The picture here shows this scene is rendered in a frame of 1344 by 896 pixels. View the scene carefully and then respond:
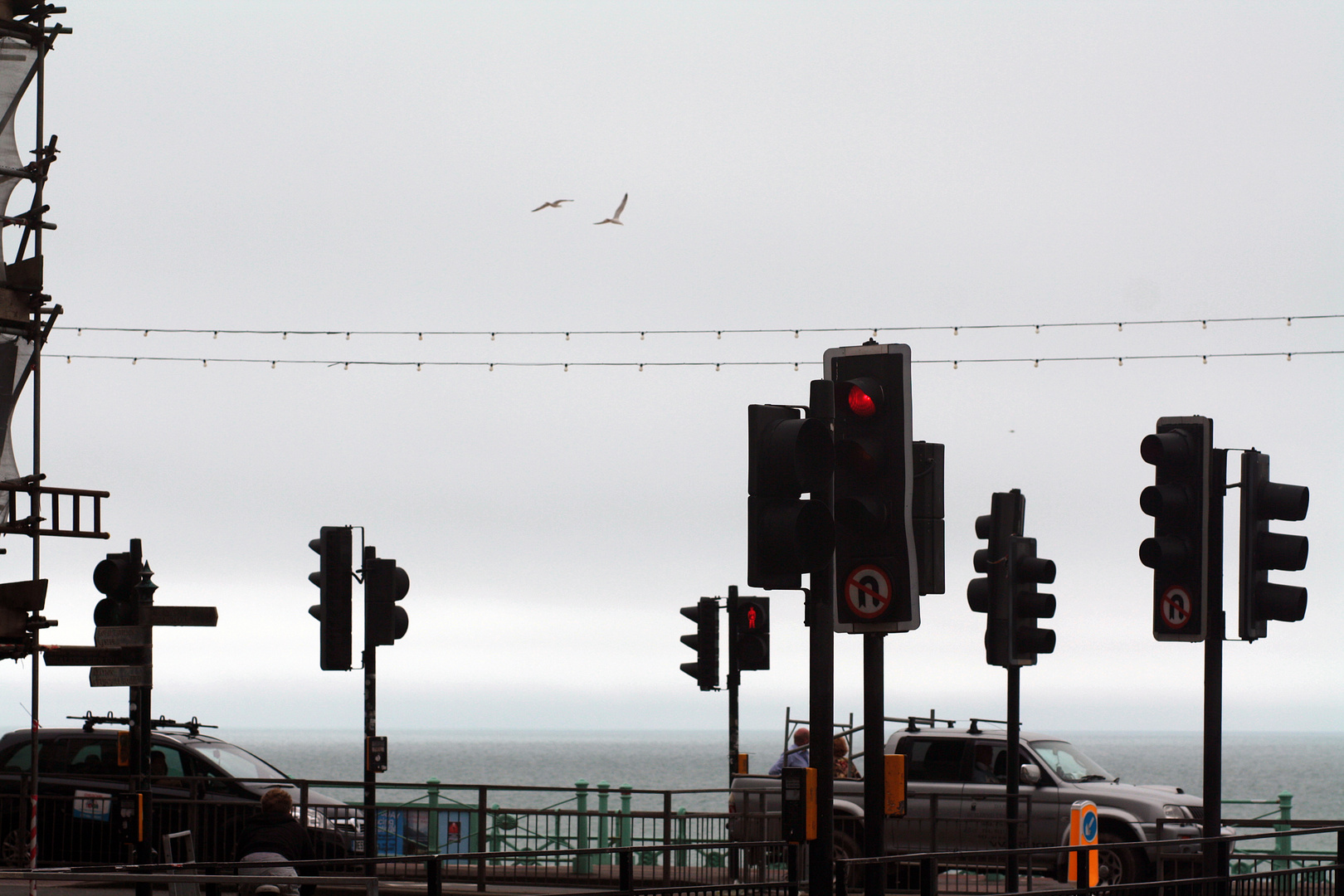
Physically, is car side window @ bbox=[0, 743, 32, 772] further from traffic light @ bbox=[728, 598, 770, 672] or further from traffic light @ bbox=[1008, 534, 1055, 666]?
traffic light @ bbox=[1008, 534, 1055, 666]

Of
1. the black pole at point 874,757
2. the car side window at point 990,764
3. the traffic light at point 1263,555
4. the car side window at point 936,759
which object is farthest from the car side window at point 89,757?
the traffic light at point 1263,555

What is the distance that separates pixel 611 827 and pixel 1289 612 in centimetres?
1128

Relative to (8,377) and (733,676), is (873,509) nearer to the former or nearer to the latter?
(733,676)

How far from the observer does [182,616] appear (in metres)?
17.7

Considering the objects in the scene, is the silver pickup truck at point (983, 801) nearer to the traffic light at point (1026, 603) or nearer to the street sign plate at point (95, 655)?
the traffic light at point (1026, 603)

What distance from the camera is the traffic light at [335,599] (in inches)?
764

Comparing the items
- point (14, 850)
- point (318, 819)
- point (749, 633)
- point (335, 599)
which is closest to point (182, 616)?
point (335, 599)

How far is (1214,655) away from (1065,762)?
6.84m

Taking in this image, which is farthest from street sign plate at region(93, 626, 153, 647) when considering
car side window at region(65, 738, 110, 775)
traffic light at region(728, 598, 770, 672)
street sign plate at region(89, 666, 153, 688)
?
traffic light at region(728, 598, 770, 672)

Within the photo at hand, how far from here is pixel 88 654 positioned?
57.4ft

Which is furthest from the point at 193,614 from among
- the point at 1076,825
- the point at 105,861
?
the point at 1076,825

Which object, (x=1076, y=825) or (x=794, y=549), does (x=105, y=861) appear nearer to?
(x=1076, y=825)

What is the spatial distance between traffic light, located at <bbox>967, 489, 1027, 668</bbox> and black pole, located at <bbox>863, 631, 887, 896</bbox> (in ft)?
18.8

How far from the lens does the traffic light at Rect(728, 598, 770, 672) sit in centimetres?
2222
